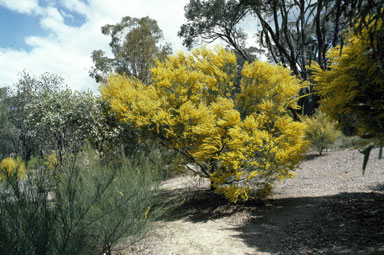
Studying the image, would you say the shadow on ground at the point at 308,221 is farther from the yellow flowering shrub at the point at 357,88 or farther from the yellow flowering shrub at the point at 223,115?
the yellow flowering shrub at the point at 357,88

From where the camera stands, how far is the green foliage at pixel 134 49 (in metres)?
21.7

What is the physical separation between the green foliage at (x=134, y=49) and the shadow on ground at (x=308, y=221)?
15.5 metres

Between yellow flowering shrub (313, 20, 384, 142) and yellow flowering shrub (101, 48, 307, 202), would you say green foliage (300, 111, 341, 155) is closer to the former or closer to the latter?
yellow flowering shrub (101, 48, 307, 202)

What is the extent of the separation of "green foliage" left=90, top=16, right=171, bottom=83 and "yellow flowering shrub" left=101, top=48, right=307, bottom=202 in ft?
44.0

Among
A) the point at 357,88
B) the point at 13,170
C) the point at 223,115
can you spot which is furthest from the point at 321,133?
the point at 13,170

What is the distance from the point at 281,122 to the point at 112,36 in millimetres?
20132

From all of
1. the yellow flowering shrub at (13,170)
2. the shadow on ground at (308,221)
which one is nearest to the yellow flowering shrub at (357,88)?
the shadow on ground at (308,221)

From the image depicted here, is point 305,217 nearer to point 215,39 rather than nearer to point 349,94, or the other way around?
point 349,94

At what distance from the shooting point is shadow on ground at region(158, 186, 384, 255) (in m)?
4.51

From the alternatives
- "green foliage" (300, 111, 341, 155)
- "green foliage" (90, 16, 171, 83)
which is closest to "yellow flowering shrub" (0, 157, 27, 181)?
"green foliage" (300, 111, 341, 155)

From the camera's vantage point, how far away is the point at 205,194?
933 centimetres

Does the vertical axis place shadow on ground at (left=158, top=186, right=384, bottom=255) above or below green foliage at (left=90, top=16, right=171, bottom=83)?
below

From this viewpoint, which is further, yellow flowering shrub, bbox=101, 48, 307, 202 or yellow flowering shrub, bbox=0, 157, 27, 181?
yellow flowering shrub, bbox=101, 48, 307, 202

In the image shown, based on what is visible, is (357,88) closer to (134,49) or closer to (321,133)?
(321,133)
